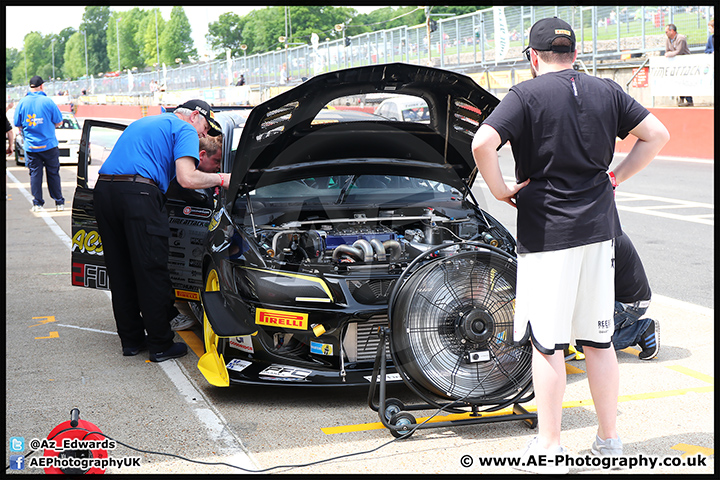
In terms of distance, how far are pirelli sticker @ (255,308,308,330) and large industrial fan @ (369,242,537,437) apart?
1.63 feet

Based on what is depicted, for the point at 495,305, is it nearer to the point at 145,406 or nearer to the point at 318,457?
the point at 318,457

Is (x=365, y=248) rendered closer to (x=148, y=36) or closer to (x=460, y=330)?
(x=460, y=330)

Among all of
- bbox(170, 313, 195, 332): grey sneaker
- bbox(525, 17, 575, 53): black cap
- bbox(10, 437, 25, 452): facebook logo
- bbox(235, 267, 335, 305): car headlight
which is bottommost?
bbox(10, 437, 25, 452): facebook logo

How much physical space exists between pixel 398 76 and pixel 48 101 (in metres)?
9.91

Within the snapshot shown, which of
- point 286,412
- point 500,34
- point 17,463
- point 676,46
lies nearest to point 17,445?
point 17,463

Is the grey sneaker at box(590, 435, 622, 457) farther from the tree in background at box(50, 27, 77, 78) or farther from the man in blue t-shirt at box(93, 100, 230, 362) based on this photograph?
the tree in background at box(50, 27, 77, 78)

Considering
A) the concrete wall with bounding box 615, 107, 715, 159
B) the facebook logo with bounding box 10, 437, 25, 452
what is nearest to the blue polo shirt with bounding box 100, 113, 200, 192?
the facebook logo with bounding box 10, 437, 25, 452

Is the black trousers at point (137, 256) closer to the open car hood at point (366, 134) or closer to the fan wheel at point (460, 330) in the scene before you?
the open car hood at point (366, 134)

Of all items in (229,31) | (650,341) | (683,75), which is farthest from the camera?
(229,31)

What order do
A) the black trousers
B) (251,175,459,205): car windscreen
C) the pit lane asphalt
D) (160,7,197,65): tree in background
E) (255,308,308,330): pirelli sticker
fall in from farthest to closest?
(160,7,197,65): tree in background → (251,175,459,205): car windscreen → the black trousers → (255,308,308,330): pirelli sticker → the pit lane asphalt

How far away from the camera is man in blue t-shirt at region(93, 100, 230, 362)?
16.6 ft

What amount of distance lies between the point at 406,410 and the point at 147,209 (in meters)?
2.25

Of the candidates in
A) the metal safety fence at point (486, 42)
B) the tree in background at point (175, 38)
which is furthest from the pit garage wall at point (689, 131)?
the tree in background at point (175, 38)

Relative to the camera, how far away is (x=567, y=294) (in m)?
3.32
